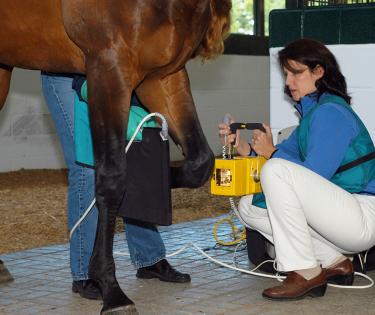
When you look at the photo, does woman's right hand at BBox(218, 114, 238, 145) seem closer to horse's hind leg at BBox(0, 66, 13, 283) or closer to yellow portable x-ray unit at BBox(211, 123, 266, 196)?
yellow portable x-ray unit at BBox(211, 123, 266, 196)

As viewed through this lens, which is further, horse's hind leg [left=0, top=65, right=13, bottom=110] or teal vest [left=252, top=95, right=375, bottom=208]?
horse's hind leg [left=0, top=65, right=13, bottom=110]

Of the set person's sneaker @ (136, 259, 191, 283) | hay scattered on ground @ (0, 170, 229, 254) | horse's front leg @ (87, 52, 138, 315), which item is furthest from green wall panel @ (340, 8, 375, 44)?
hay scattered on ground @ (0, 170, 229, 254)

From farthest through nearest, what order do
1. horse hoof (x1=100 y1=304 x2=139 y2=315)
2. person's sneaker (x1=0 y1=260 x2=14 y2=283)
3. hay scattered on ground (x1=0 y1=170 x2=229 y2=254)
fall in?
hay scattered on ground (x1=0 y1=170 x2=229 y2=254), person's sneaker (x1=0 y1=260 x2=14 y2=283), horse hoof (x1=100 y1=304 x2=139 y2=315)

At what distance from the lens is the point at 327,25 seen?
4762mm

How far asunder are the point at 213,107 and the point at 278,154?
664 cm

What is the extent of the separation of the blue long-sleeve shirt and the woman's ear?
0.79ft

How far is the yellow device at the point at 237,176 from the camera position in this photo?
3770 millimetres

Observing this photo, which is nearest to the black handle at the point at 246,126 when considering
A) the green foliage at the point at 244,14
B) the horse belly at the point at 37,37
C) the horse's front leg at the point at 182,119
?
the horse's front leg at the point at 182,119

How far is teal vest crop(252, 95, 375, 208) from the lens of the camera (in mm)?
3650

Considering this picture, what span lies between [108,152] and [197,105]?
682cm

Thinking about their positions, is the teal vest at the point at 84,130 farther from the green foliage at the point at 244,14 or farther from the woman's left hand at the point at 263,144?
the green foliage at the point at 244,14

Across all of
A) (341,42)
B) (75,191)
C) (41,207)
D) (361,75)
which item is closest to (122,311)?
(75,191)

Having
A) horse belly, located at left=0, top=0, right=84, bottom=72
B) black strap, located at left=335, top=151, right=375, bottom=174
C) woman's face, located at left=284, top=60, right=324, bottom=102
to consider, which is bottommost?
black strap, located at left=335, top=151, right=375, bottom=174

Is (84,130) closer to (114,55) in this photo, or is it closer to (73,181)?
(73,181)
